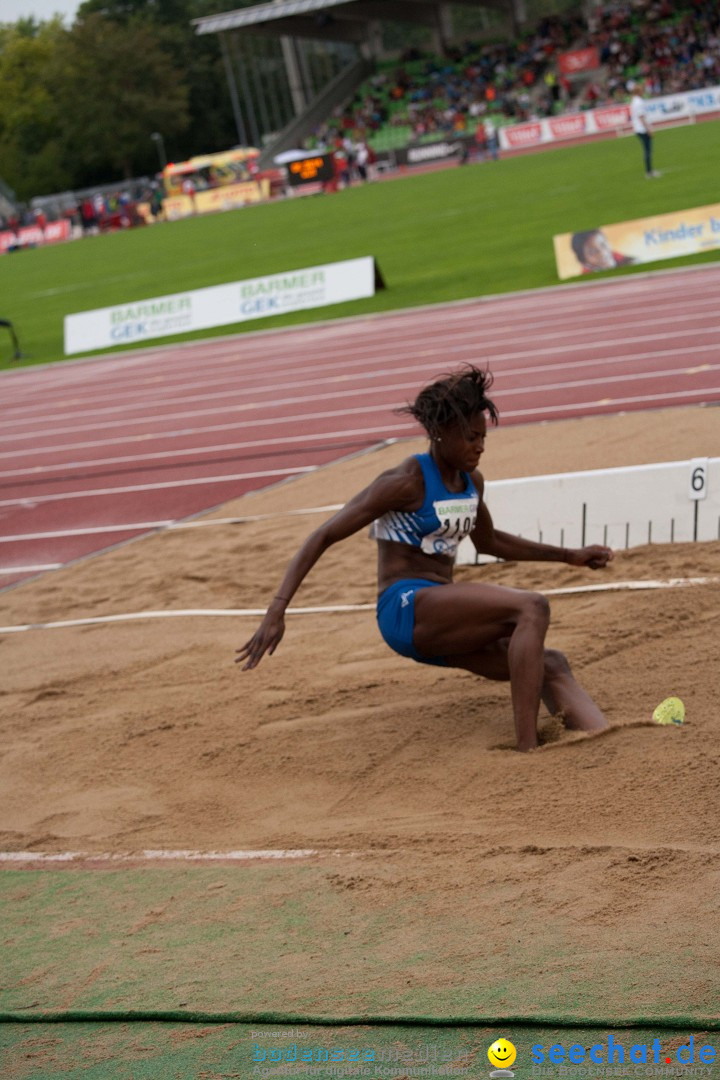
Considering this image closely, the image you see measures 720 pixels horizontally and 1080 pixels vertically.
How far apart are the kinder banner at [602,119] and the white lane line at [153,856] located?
129ft

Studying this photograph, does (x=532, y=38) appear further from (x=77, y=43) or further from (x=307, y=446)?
(x=307, y=446)

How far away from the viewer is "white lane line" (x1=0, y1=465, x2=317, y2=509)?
1059cm

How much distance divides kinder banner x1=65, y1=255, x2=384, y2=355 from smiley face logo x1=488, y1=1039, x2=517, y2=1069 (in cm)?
1772

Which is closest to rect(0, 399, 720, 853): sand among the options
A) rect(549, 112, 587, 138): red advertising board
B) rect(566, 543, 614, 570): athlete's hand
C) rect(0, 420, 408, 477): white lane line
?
rect(566, 543, 614, 570): athlete's hand

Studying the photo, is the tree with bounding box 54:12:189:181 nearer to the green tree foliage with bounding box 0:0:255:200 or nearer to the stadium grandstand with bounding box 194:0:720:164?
the green tree foliage with bounding box 0:0:255:200

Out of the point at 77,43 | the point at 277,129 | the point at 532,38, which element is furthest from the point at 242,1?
the point at 532,38

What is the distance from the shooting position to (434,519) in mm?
4703

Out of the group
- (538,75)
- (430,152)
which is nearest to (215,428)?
(430,152)

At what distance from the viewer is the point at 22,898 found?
4.21 m

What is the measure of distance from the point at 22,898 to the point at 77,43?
76287mm

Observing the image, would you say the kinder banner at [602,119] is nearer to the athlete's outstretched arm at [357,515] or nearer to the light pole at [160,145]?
the light pole at [160,145]

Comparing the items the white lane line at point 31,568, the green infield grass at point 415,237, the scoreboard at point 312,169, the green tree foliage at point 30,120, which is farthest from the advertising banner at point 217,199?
the white lane line at point 31,568

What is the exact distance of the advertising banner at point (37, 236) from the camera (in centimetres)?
5459

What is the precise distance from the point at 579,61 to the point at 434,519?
160 feet
